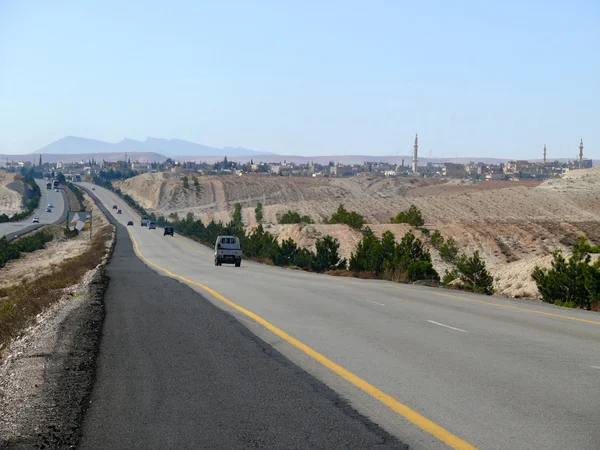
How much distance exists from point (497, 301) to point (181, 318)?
9.81 m

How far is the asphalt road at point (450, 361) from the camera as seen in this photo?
7809mm

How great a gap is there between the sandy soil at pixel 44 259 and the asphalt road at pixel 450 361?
113 ft

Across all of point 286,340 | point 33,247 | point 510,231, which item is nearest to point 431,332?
point 286,340

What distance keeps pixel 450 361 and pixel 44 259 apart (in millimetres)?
70504

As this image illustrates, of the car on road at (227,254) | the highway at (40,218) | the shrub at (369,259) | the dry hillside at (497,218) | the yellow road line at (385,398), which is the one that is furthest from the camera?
the highway at (40,218)

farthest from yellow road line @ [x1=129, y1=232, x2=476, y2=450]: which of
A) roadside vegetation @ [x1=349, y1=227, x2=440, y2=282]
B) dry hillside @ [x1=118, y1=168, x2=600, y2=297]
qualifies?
dry hillside @ [x1=118, y1=168, x2=600, y2=297]

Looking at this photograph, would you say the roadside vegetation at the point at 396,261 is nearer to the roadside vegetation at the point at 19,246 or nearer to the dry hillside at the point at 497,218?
the dry hillside at the point at 497,218

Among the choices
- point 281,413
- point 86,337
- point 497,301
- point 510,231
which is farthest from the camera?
point 510,231

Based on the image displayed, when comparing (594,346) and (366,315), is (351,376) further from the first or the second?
(366,315)

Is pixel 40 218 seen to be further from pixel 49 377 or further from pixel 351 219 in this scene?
pixel 49 377

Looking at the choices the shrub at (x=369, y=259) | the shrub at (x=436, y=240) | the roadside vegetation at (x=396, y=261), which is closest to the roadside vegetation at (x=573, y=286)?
the roadside vegetation at (x=396, y=261)

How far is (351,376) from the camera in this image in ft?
34.4

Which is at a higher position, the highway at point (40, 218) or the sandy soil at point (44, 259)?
the sandy soil at point (44, 259)

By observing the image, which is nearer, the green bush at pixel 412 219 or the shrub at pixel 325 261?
the shrub at pixel 325 261
